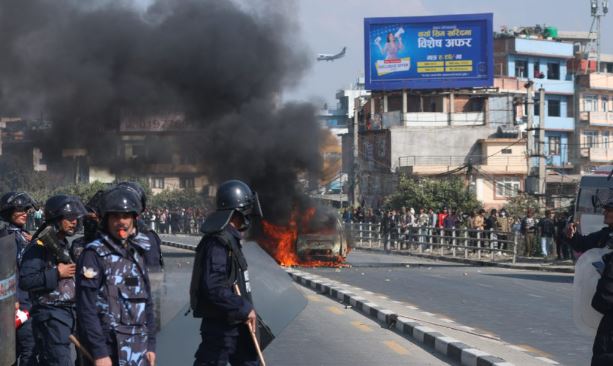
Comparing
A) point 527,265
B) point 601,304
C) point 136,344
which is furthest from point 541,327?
point 527,265

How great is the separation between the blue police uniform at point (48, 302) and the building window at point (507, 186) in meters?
48.4

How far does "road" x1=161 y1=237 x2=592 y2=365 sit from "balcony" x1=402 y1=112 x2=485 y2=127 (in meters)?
33.4

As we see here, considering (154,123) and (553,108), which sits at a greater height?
(553,108)

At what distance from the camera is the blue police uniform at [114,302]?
15.9ft

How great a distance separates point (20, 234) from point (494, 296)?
10.4 meters

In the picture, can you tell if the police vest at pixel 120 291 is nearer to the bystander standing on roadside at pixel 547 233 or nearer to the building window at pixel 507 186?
the bystander standing on roadside at pixel 547 233

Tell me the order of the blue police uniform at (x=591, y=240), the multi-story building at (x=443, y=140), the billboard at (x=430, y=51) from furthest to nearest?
1. the billboard at (x=430, y=51)
2. the multi-story building at (x=443, y=140)
3. the blue police uniform at (x=591, y=240)

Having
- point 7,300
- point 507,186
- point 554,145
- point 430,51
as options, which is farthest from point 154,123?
point 554,145

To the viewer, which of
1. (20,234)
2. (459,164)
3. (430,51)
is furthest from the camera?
(459,164)

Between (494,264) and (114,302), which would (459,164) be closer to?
(494,264)

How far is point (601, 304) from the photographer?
18.3 feet

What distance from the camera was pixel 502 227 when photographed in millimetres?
30844

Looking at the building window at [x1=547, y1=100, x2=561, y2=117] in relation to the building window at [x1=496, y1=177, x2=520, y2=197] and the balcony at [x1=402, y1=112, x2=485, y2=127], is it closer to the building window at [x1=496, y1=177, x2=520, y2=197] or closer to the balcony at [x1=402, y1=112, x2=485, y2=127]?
the balcony at [x1=402, y1=112, x2=485, y2=127]

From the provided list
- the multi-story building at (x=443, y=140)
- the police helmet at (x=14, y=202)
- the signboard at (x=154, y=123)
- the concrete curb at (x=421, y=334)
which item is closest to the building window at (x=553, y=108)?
the multi-story building at (x=443, y=140)
